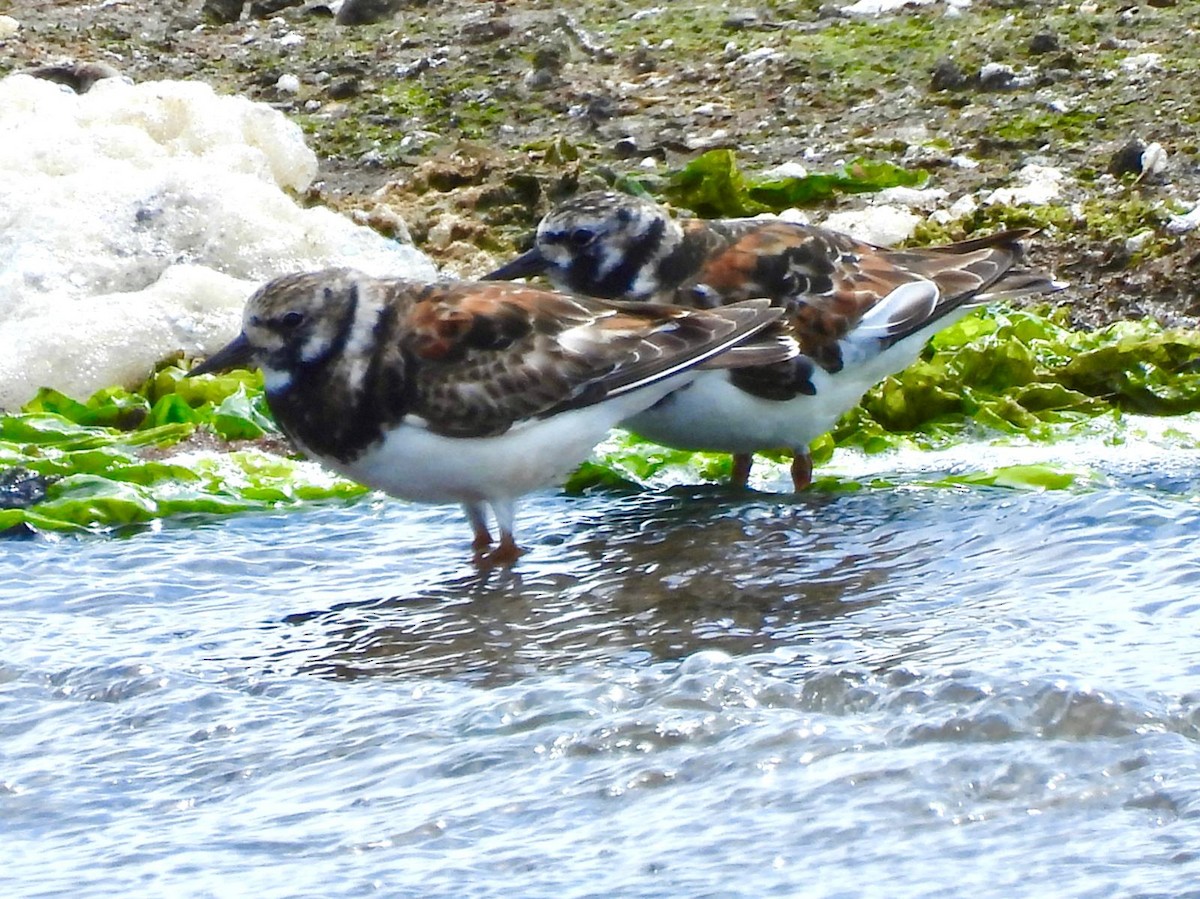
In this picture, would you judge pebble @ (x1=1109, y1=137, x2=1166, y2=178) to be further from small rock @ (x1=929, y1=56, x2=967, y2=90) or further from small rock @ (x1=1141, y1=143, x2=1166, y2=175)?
small rock @ (x1=929, y1=56, x2=967, y2=90)

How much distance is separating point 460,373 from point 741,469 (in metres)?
1.20

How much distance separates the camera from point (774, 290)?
5.99 meters

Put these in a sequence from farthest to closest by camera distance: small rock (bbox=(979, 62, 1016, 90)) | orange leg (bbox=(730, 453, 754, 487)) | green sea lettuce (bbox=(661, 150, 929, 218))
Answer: small rock (bbox=(979, 62, 1016, 90))
green sea lettuce (bbox=(661, 150, 929, 218))
orange leg (bbox=(730, 453, 754, 487))

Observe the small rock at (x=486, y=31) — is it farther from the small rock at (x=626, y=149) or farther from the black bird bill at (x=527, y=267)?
the black bird bill at (x=527, y=267)

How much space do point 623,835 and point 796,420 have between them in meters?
2.52

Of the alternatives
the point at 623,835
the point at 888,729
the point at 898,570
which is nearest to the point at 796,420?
the point at 898,570

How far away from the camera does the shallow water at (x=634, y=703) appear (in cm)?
341

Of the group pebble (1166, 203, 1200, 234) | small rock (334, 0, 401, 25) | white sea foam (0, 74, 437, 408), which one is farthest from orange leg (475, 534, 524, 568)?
small rock (334, 0, 401, 25)

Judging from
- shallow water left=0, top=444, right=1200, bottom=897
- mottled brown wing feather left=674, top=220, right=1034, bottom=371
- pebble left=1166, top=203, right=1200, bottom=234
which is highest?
mottled brown wing feather left=674, top=220, right=1034, bottom=371

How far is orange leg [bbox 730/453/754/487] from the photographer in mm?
6125

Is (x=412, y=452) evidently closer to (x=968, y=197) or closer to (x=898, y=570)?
(x=898, y=570)

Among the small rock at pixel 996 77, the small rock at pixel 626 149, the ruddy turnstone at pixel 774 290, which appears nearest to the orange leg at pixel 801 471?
the ruddy turnstone at pixel 774 290

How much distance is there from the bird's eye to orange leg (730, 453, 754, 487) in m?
0.78

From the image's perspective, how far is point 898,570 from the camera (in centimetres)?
503
